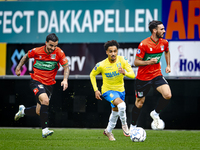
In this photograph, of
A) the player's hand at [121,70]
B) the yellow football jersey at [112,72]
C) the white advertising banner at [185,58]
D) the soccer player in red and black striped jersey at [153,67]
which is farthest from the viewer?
the white advertising banner at [185,58]

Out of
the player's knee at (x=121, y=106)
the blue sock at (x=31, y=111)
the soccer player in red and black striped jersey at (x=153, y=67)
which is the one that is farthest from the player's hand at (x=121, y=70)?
the blue sock at (x=31, y=111)

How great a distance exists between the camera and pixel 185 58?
1042 cm

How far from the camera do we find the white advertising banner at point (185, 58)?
10.4 m

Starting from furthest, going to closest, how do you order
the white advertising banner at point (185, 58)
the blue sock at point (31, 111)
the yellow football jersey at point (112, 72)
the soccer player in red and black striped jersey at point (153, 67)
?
the white advertising banner at point (185, 58) → the blue sock at point (31, 111) → the soccer player in red and black striped jersey at point (153, 67) → the yellow football jersey at point (112, 72)

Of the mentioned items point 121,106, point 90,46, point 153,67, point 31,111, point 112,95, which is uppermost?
point 90,46

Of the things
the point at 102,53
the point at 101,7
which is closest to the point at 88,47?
the point at 102,53

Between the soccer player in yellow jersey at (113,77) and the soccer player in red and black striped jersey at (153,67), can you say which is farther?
the soccer player in red and black striped jersey at (153,67)

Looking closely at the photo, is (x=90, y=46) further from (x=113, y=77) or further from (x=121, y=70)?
(x=121, y=70)

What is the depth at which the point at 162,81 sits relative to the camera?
8094 millimetres

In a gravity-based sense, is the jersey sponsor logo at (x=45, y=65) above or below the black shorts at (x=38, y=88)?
above

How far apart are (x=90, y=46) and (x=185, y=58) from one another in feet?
8.57

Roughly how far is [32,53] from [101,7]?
3.31 m

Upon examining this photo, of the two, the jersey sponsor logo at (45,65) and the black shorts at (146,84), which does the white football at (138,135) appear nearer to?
the black shorts at (146,84)

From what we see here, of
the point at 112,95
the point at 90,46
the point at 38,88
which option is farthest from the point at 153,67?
the point at 90,46
